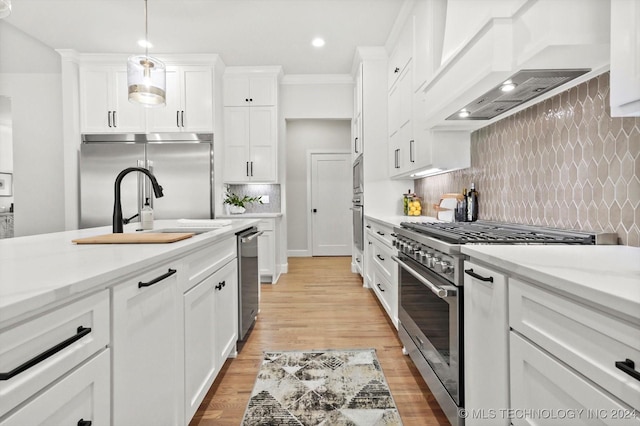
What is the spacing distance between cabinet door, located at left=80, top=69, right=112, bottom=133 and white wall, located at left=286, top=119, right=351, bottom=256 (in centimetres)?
309

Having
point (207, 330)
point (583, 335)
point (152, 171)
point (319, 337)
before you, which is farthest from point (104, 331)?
point (152, 171)

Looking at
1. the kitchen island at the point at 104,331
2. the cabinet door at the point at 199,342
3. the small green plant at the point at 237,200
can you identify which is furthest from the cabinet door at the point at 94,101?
the cabinet door at the point at 199,342

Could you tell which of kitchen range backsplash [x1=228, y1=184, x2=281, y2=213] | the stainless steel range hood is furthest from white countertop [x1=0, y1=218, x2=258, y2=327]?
kitchen range backsplash [x1=228, y1=184, x2=281, y2=213]

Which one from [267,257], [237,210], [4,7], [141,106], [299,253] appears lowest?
[299,253]

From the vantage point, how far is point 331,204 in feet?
21.7

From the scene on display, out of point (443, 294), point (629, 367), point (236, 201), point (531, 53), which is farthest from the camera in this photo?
point (236, 201)

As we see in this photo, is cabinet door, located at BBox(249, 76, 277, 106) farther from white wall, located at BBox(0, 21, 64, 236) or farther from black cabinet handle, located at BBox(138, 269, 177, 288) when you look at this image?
black cabinet handle, located at BBox(138, 269, 177, 288)

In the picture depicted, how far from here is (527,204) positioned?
6.48 ft

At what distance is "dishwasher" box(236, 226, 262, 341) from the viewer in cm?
236

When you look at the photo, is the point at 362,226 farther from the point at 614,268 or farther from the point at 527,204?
the point at 614,268

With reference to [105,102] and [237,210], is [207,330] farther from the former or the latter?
[105,102]

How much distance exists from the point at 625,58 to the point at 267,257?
156 inches

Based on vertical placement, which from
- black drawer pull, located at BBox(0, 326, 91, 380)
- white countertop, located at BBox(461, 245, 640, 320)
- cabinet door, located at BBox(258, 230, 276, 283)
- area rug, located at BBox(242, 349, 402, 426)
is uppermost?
white countertop, located at BBox(461, 245, 640, 320)

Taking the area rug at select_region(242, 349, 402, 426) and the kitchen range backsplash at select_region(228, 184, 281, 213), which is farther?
the kitchen range backsplash at select_region(228, 184, 281, 213)
